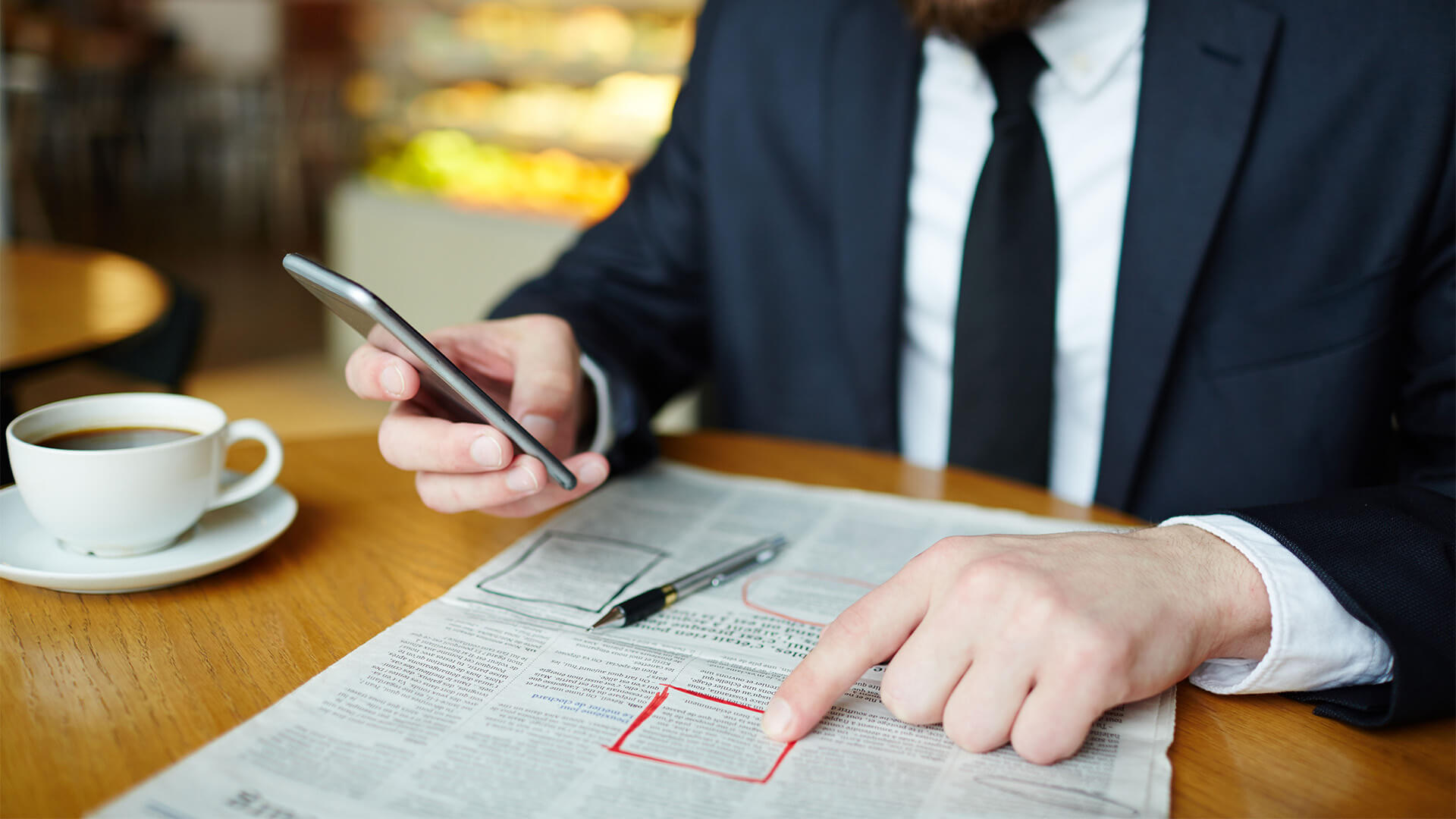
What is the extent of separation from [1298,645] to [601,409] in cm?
56

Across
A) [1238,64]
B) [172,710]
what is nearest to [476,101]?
[1238,64]

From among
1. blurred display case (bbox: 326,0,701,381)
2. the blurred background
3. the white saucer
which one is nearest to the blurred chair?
the blurred background

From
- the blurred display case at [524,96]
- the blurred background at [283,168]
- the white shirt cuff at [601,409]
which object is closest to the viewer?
the white shirt cuff at [601,409]

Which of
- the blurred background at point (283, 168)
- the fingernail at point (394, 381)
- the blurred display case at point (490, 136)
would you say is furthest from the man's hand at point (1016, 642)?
the blurred display case at point (490, 136)

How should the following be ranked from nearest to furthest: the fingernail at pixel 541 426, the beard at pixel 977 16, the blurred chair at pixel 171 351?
the fingernail at pixel 541 426, the beard at pixel 977 16, the blurred chair at pixel 171 351

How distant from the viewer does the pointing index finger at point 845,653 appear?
0.51 meters

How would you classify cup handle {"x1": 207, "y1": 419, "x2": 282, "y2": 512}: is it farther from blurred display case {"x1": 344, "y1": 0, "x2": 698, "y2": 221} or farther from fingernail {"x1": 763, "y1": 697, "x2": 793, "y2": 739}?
blurred display case {"x1": 344, "y1": 0, "x2": 698, "y2": 221}

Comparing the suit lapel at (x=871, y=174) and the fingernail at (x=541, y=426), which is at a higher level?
the suit lapel at (x=871, y=174)

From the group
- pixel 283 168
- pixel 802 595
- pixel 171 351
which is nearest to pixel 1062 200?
pixel 802 595

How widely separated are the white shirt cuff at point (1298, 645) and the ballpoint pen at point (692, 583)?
11.3 inches

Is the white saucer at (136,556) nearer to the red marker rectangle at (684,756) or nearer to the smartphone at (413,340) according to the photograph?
the smartphone at (413,340)

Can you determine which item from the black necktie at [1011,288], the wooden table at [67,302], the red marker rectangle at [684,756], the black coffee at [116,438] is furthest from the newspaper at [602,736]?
the wooden table at [67,302]

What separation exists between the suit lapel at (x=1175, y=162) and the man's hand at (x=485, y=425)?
1.82 feet

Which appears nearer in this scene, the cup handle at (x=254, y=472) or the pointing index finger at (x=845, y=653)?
the pointing index finger at (x=845, y=653)
